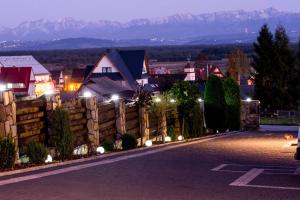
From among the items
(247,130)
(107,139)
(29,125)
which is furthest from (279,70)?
(29,125)

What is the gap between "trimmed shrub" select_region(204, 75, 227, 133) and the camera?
33469 millimetres

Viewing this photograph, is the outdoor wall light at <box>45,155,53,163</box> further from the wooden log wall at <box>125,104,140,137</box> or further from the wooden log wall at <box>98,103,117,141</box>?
the wooden log wall at <box>125,104,140,137</box>

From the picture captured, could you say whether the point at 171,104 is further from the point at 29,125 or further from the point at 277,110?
the point at 277,110

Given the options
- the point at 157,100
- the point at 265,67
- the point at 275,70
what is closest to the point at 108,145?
the point at 157,100

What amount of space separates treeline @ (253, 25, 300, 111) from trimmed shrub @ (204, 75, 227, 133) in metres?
27.0

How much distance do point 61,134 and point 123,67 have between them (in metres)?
53.7

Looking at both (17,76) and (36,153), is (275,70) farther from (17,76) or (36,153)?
(36,153)

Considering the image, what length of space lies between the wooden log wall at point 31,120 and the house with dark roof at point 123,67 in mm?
48902

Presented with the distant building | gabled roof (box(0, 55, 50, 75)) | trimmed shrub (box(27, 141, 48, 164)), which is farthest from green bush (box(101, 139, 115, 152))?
gabled roof (box(0, 55, 50, 75))

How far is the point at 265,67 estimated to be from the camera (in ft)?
199

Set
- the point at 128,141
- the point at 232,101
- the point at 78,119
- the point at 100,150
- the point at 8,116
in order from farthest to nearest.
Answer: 1. the point at 232,101
2. the point at 128,141
3. the point at 78,119
4. the point at 100,150
5. the point at 8,116

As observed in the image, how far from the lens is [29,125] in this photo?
52.7 ft

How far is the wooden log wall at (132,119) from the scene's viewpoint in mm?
22656

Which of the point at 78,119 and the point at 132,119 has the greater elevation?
the point at 78,119
